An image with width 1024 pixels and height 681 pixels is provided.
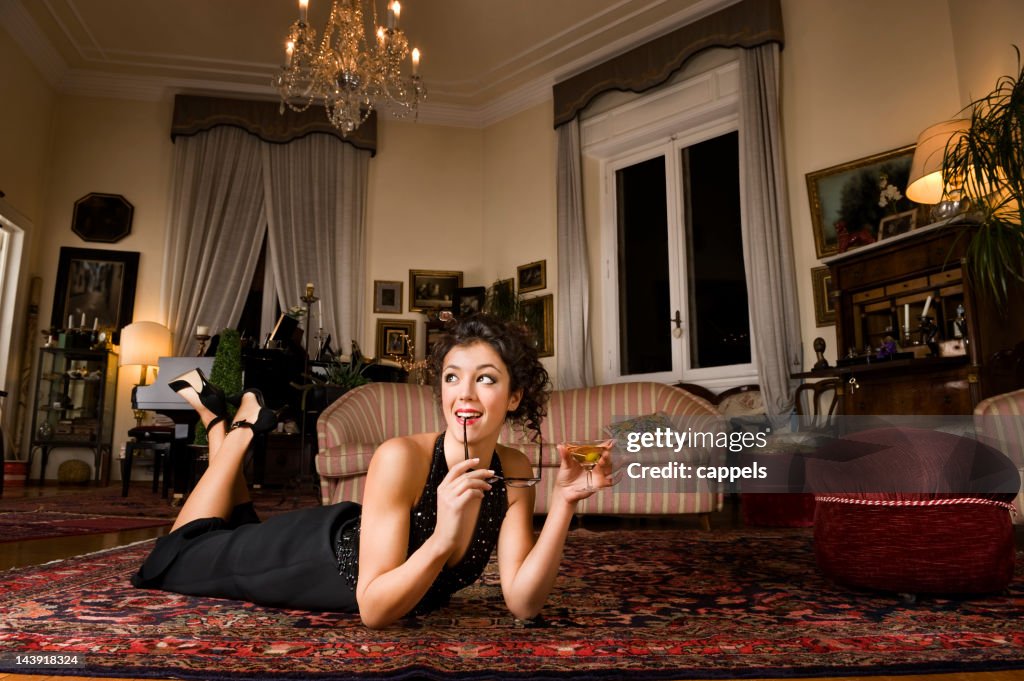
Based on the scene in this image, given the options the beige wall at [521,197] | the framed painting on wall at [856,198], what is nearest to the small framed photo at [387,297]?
the beige wall at [521,197]

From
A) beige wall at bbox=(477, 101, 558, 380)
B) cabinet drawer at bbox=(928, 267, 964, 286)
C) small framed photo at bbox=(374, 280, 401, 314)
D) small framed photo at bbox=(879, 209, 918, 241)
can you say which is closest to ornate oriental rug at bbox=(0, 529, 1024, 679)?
cabinet drawer at bbox=(928, 267, 964, 286)

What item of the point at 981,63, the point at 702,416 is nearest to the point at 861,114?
the point at 981,63

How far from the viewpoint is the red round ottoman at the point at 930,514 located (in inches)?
78.2

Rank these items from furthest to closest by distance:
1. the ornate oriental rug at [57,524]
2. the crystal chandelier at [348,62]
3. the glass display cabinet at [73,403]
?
the glass display cabinet at [73,403]
the crystal chandelier at [348,62]
the ornate oriental rug at [57,524]

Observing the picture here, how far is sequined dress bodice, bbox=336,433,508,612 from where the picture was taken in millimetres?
1609

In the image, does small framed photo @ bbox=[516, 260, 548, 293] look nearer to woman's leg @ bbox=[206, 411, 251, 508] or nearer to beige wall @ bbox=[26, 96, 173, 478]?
beige wall @ bbox=[26, 96, 173, 478]

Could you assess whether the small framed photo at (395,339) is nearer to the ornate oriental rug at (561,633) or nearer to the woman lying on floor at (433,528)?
the ornate oriental rug at (561,633)

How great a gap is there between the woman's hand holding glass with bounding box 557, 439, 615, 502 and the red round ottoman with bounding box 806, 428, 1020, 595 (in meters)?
1.08

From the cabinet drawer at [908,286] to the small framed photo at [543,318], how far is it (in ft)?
11.7

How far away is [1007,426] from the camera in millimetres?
2561

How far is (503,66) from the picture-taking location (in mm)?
7762

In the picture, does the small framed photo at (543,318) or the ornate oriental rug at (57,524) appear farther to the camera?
the small framed photo at (543,318)

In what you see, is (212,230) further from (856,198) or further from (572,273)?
(856,198)

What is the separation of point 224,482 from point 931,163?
4.11 meters
